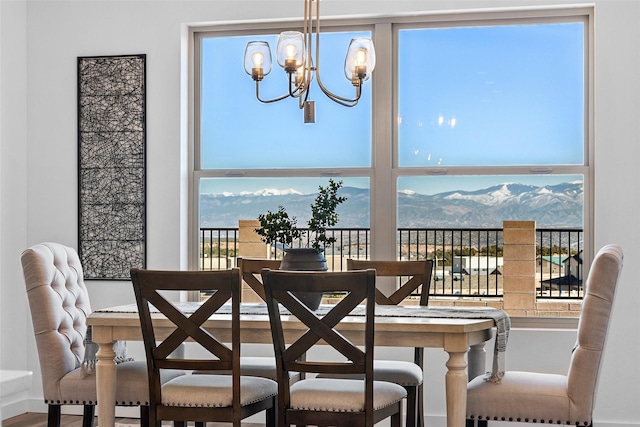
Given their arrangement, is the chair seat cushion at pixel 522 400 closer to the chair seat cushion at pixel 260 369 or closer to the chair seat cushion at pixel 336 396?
the chair seat cushion at pixel 336 396

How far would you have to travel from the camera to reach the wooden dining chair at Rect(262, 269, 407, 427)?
9.91 feet

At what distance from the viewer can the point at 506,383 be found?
331 centimetres

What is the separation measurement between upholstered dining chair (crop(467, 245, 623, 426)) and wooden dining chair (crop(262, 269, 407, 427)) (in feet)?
1.32

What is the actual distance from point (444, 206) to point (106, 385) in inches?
92.9

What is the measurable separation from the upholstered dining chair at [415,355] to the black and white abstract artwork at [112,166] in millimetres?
1596

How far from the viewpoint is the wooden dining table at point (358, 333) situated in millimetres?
3201

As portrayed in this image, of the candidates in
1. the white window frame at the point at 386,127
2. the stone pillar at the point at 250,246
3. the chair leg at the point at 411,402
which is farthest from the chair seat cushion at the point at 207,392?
the white window frame at the point at 386,127

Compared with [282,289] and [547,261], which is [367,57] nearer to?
[282,289]

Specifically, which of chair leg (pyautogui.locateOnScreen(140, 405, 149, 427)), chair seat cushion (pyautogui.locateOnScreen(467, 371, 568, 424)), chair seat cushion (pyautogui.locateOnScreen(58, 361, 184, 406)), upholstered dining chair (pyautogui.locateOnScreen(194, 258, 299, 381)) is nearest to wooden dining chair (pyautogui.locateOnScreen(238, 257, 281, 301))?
upholstered dining chair (pyautogui.locateOnScreen(194, 258, 299, 381))

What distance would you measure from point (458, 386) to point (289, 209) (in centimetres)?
221

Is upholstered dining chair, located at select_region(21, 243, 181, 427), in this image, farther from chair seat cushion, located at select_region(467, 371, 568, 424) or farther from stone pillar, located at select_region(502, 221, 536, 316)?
stone pillar, located at select_region(502, 221, 536, 316)

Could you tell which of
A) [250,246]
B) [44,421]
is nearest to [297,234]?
[250,246]

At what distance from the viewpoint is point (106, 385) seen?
11.4 ft

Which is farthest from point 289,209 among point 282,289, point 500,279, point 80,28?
point 282,289
